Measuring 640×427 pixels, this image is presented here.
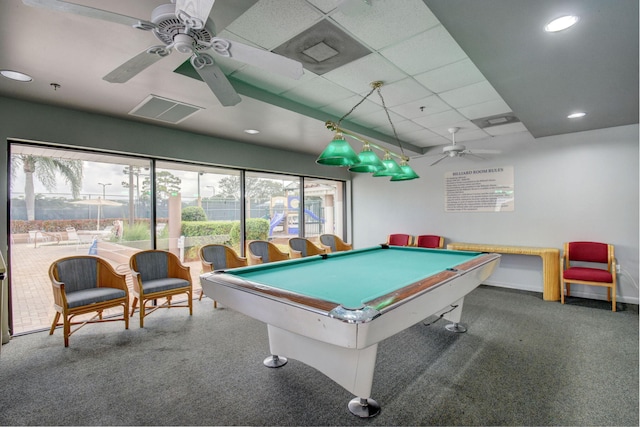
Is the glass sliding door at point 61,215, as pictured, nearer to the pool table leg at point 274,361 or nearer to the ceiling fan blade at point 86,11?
the pool table leg at point 274,361

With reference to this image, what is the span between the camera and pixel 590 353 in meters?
2.79

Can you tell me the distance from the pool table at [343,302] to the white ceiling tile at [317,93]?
5.93 ft

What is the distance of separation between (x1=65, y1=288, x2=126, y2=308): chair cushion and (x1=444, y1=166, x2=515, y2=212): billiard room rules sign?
5407mm

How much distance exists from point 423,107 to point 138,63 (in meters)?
3.21

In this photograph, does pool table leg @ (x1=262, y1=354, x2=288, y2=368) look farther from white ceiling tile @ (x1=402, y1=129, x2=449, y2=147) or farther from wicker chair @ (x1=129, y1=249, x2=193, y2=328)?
white ceiling tile @ (x1=402, y1=129, x2=449, y2=147)

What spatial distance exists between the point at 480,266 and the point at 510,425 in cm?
122

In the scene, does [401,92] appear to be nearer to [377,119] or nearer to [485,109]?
[377,119]

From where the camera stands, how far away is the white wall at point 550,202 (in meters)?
4.37

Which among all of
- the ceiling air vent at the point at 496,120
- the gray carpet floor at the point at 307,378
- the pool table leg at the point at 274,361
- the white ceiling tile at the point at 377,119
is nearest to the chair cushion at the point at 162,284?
the gray carpet floor at the point at 307,378

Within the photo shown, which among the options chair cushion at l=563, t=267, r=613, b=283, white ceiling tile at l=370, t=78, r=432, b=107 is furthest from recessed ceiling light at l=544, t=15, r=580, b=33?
chair cushion at l=563, t=267, r=613, b=283

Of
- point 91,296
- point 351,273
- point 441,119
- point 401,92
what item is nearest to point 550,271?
point 441,119

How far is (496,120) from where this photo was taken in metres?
4.49

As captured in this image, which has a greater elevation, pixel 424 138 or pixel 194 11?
pixel 424 138

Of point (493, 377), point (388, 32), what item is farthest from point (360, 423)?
point (388, 32)
